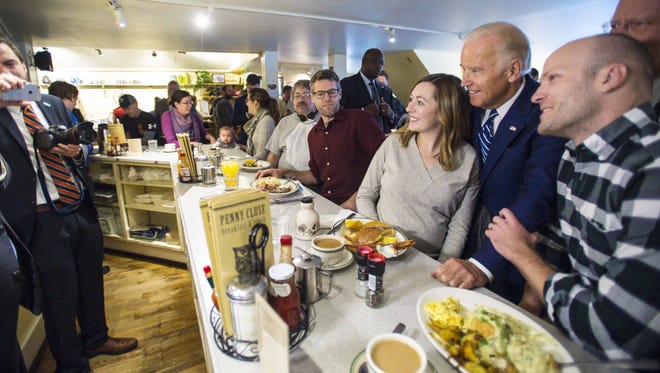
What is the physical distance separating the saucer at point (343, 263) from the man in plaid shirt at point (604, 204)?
0.49m

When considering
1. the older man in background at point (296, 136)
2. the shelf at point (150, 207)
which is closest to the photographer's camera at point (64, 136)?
the older man in background at point (296, 136)

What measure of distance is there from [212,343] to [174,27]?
5994mm

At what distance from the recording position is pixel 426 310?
2.51 ft

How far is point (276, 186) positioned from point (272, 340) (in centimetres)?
138

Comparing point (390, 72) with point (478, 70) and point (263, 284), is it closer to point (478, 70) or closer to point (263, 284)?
point (478, 70)

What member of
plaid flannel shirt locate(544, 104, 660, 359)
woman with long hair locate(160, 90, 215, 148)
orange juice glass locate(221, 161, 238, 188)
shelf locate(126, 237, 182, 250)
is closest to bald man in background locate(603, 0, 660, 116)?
plaid flannel shirt locate(544, 104, 660, 359)

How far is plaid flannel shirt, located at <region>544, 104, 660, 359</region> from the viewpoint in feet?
2.00

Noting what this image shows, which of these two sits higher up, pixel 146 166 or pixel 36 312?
pixel 146 166

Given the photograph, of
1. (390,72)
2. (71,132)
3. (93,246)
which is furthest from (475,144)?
(390,72)

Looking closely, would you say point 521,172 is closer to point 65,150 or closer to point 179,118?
point 65,150

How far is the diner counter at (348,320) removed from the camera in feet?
2.26

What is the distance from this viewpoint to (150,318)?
2346 mm

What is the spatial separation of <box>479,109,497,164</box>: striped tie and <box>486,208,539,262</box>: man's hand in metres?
0.48

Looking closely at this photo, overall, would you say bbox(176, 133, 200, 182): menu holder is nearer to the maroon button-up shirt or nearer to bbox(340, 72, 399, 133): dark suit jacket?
the maroon button-up shirt
